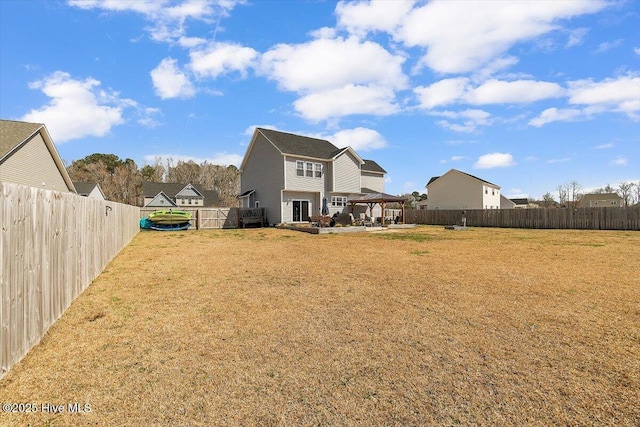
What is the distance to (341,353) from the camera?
3.52m

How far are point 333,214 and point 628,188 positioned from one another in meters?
75.9

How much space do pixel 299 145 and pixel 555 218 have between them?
20991 millimetres

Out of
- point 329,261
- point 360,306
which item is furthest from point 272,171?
point 360,306

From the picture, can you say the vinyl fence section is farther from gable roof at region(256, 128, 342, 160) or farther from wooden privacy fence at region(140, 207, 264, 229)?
gable roof at region(256, 128, 342, 160)

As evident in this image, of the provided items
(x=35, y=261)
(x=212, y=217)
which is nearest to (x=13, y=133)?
(x=212, y=217)

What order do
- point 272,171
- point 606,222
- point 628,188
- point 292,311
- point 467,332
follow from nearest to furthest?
point 467,332, point 292,311, point 606,222, point 272,171, point 628,188

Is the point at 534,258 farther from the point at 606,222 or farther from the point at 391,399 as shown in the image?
the point at 606,222

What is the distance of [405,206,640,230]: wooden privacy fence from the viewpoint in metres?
21.9

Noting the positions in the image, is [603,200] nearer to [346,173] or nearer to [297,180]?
[346,173]

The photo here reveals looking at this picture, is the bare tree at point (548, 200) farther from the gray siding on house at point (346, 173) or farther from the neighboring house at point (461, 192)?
the gray siding on house at point (346, 173)

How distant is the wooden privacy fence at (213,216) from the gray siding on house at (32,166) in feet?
19.4

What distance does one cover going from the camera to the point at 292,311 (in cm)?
490

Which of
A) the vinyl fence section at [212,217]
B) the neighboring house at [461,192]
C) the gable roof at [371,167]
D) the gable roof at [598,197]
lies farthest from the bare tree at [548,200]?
the vinyl fence section at [212,217]

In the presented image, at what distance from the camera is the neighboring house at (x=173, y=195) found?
153 ft
